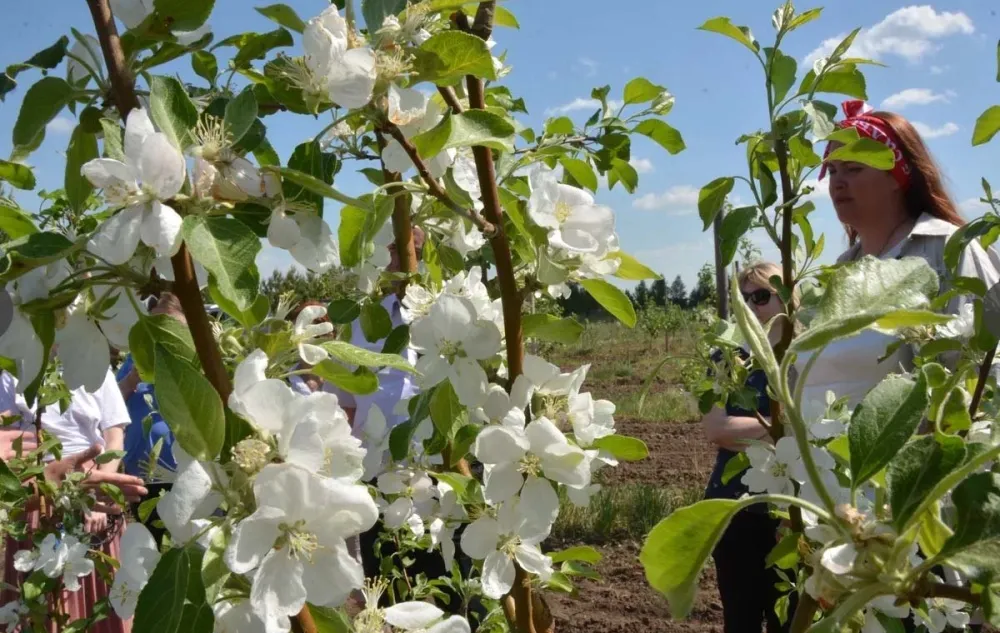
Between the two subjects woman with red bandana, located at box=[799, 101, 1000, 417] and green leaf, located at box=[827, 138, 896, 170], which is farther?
woman with red bandana, located at box=[799, 101, 1000, 417]

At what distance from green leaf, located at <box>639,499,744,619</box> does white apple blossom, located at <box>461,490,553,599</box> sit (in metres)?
0.36

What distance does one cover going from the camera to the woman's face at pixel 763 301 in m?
3.30

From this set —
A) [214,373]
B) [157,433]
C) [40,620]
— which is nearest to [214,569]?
[214,373]

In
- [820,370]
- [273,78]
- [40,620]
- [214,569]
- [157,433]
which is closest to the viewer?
[214,569]

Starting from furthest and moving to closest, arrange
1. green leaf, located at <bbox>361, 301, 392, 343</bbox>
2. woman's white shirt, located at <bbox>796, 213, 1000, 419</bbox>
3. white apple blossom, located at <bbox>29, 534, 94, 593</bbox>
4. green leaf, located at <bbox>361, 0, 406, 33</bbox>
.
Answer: white apple blossom, located at <bbox>29, 534, 94, 593</bbox> < woman's white shirt, located at <bbox>796, 213, 1000, 419</bbox> < green leaf, located at <bbox>361, 301, 392, 343</bbox> < green leaf, located at <bbox>361, 0, 406, 33</bbox>

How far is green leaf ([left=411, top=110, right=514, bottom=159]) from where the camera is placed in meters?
0.83

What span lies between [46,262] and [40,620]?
188 cm

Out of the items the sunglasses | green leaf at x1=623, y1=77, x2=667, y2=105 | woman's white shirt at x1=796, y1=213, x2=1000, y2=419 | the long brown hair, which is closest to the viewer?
green leaf at x1=623, y1=77, x2=667, y2=105

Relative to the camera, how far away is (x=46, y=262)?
2.28 ft

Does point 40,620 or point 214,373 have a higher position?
point 214,373

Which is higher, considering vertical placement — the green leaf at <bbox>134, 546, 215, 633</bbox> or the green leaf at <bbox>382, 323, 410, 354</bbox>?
the green leaf at <bbox>382, 323, 410, 354</bbox>

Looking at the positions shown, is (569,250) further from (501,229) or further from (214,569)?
(214,569)

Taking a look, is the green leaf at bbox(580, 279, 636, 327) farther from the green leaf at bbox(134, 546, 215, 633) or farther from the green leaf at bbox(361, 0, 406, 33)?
the green leaf at bbox(134, 546, 215, 633)

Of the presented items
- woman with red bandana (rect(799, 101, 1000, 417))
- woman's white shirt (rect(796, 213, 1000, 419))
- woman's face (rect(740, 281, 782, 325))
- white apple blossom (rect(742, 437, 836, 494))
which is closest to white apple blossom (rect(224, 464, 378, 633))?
white apple blossom (rect(742, 437, 836, 494))
